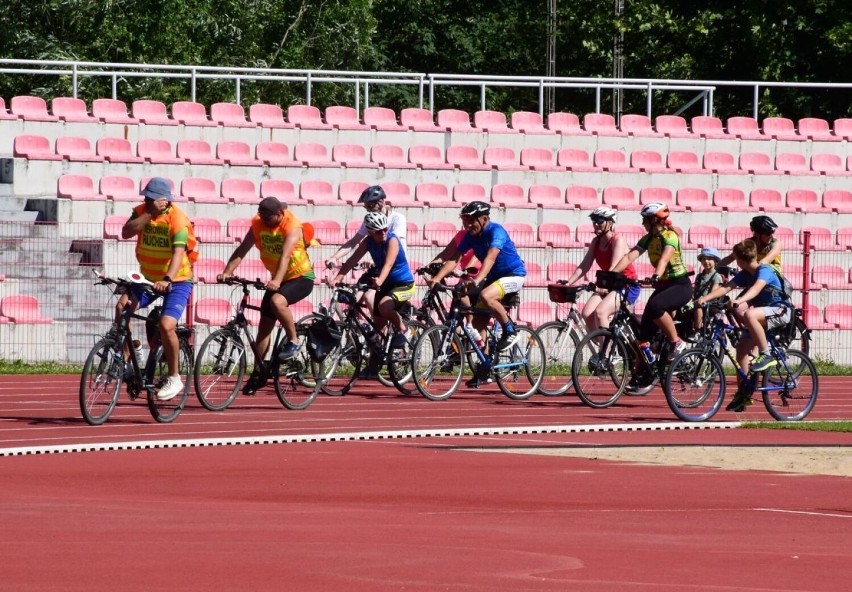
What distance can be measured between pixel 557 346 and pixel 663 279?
1346 mm

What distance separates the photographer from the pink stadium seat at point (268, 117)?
87.7 feet

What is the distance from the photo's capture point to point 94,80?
33.0 metres

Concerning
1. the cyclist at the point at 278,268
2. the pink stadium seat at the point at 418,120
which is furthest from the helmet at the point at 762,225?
the pink stadium seat at the point at 418,120

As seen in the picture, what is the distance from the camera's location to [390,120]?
2753cm

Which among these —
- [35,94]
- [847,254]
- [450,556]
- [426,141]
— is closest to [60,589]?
[450,556]

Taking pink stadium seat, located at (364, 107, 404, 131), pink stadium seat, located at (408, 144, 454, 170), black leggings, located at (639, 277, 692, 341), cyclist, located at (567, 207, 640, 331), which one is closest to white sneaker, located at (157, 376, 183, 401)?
black leggings, located at (639, 277, 692, 341)

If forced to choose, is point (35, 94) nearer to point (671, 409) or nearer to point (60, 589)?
point (671, 409)

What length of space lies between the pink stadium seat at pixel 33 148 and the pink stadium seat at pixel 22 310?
4712 millimetres

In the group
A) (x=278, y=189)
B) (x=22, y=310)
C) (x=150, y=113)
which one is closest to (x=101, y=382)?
(x=22, y=310)

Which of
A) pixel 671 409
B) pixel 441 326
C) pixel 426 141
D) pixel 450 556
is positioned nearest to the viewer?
pixel 450 556

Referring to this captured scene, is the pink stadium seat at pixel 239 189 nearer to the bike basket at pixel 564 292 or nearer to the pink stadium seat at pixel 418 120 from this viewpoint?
the pink stadium seat at pixel 418 120

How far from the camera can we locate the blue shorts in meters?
13.7

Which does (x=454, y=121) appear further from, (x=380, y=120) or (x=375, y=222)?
(x=375, y=222)

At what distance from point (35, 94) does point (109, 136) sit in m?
7.56
